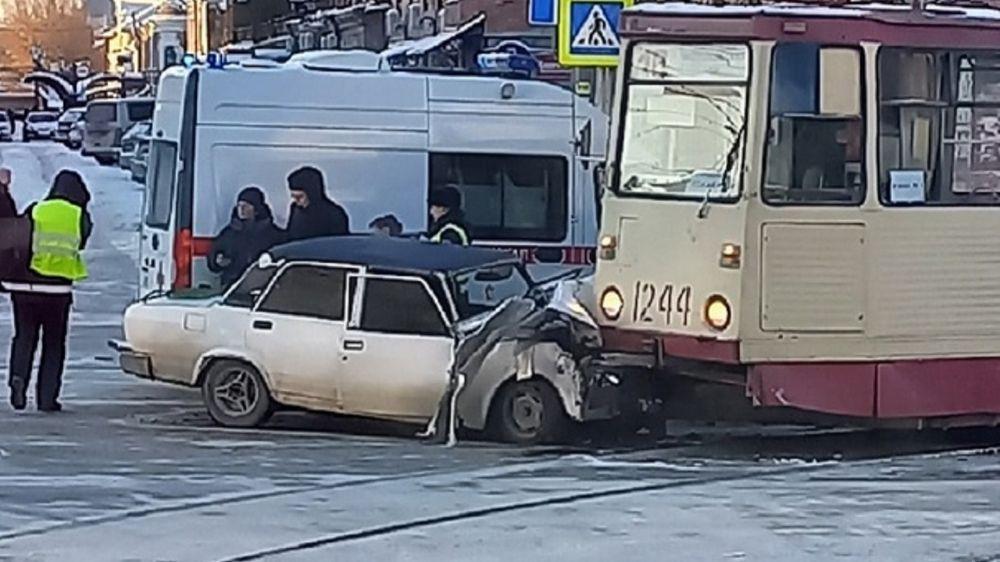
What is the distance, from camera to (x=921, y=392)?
13.4 metres

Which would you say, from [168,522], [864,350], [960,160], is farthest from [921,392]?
[168,522]

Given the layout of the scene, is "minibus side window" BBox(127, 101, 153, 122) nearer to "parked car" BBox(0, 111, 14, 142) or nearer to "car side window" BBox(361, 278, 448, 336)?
"parked car" BBox(0, 111, 14, 142)

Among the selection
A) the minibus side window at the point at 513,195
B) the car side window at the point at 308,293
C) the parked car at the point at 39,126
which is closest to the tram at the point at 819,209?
the car side window at the point at 308,293

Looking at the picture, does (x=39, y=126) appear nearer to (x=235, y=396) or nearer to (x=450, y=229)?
(x=450, y=229)

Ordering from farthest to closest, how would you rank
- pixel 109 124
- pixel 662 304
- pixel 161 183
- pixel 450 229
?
pixel 109 124
pixel 161 183
pixel 450 229
pixel 662 304

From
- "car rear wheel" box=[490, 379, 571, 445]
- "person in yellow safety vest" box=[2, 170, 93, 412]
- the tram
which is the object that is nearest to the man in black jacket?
"person in yellow safety vest" box=[2, 170, 93, 412]

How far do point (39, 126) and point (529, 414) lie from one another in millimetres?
82817

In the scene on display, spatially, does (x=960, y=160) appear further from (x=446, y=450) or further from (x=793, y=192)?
(x=446, y=450)

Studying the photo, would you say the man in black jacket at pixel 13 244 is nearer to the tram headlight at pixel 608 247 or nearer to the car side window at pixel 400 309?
the car side window at pixel 400 309

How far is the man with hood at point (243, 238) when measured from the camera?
16250 millimetres

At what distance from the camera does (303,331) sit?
47.2 feet

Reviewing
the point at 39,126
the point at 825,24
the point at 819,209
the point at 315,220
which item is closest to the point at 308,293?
the point at 315,220

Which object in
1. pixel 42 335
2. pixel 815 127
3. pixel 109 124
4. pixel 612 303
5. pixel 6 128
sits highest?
pixel 6 128

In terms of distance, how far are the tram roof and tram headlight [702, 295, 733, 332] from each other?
1.50m
